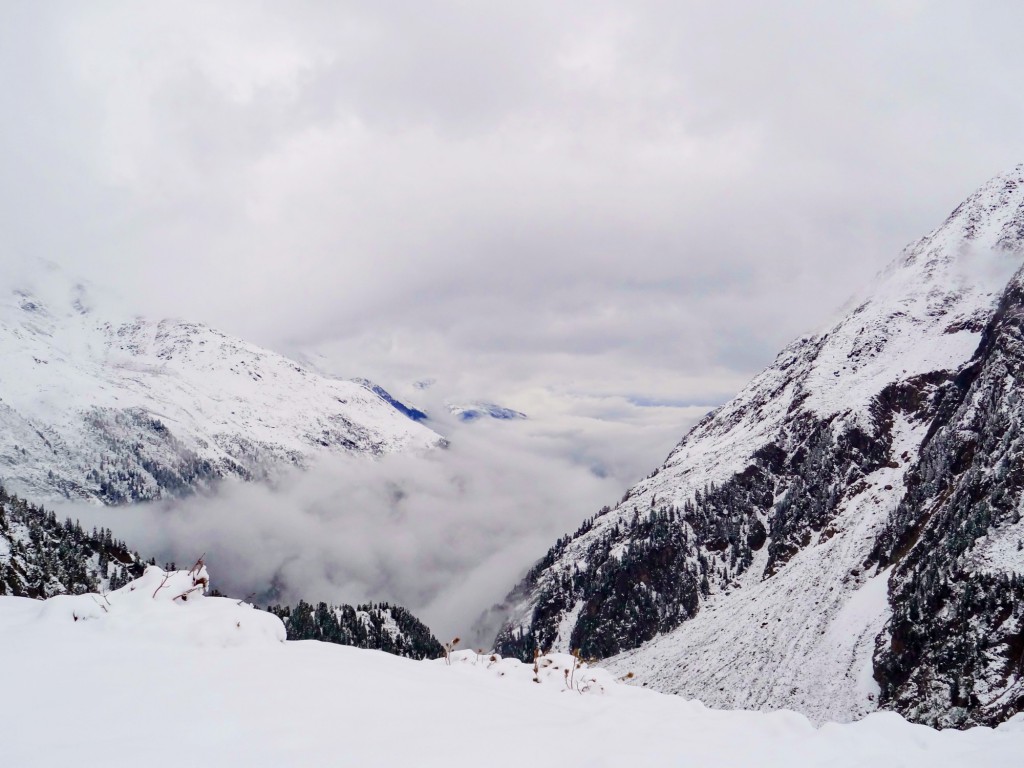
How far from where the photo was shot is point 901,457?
392ft

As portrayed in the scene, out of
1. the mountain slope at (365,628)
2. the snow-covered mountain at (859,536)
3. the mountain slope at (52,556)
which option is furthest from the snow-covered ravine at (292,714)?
the mountain slope at (365,628)

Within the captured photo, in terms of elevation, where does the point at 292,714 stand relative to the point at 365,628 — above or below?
above

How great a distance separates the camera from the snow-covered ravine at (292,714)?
15.5ft

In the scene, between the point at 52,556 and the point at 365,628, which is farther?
the point at 365,628

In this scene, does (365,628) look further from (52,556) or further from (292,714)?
(292,714)

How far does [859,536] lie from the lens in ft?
331

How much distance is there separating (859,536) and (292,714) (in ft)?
397

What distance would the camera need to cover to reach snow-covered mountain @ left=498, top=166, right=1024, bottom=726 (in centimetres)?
6078

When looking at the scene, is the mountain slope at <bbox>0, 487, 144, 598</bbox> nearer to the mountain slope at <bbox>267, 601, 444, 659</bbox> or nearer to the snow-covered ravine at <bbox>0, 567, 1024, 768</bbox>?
the mountain slope at <bbox>267, 601, 444, 659</bbox>

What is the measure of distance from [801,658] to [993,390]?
190ft

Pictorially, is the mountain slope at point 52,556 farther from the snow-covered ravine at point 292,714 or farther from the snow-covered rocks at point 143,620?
the snow-covered ravine at point 292,714

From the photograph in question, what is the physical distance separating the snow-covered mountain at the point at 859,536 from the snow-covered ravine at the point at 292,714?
167 ft

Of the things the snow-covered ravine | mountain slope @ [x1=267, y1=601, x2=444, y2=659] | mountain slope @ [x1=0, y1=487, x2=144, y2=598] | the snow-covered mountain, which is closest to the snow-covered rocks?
the snow-covered ravine

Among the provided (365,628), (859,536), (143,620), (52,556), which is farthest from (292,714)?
(365,628)
